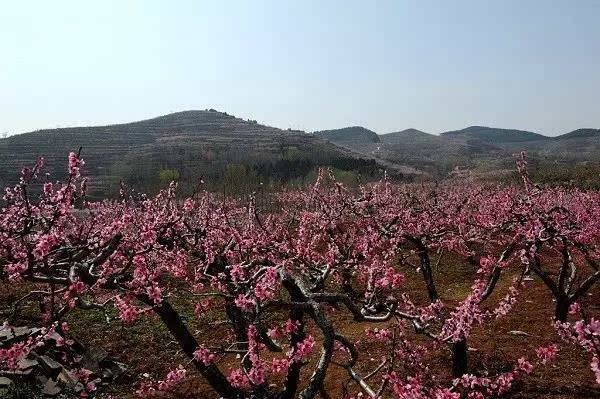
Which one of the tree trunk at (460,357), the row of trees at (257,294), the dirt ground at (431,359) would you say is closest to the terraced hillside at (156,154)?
the dirt ground at (431,359)

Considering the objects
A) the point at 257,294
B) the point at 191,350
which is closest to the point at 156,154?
the point at 191,350

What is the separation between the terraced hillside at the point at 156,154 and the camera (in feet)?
359

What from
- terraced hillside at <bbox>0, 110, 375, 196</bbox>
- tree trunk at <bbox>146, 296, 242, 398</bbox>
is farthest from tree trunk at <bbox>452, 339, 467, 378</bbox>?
terraced hillside at <bbox>0, 110, 375, 196</bbox>

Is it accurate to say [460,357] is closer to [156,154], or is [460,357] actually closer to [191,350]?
[191,350]

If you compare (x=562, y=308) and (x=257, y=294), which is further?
(x=562, y=308)

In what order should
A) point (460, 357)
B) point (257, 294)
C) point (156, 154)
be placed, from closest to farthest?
point (257, 294) → point (460, 357) → point (156, 154)

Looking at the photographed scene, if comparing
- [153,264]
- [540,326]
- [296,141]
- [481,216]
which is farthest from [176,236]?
[296,141]

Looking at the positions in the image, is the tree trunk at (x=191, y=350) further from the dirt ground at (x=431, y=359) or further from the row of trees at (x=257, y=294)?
the dirt ground at (x=431, y=359)

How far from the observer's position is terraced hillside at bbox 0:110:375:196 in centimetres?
10944

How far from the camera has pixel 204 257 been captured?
9648 mm

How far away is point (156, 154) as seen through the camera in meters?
146

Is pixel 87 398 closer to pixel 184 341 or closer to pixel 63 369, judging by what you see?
pixel 63 369

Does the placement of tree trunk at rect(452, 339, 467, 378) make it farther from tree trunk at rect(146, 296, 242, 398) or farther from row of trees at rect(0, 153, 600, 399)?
tree trunk at rect(146, 296, 242, 398)

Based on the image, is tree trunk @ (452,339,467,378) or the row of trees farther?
tree trunk @ (452,339,467,378)
